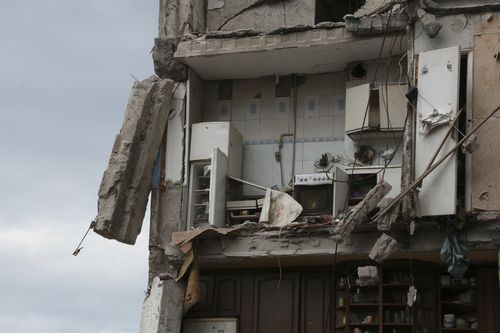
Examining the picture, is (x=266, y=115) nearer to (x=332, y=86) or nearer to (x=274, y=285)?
(x=332, y=86)

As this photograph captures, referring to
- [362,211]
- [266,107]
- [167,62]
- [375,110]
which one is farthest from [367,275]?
[167,62]

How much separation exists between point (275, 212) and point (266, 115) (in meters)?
1.95

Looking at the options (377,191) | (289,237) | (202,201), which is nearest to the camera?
(377,191)

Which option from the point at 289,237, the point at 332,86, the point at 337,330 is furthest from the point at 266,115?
the point at 337,330

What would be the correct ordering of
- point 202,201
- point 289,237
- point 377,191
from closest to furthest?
point 377,191 < point 289,237 < point 202,201

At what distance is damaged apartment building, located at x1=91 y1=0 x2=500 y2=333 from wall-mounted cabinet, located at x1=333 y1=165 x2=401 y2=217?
0.07 ft

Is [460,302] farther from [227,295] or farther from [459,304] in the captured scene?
[227,295]

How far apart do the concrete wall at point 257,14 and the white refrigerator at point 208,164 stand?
6.69ft

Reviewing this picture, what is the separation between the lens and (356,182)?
1524cm

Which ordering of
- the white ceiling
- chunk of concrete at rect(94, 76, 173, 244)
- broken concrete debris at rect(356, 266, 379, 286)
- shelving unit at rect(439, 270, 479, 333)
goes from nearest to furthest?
broken concrete debris at rect(356, 266, 379, 286) < shelving unit at rect(439, 270, 479, 333) < chunk of concrete at rect(94, 76, 173, 244) < the white ceiling

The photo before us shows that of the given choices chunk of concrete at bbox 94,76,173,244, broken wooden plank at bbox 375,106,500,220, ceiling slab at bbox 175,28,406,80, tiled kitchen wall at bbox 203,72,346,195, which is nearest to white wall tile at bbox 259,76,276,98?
tiled kitchen wall at bbox 203,72,346,195

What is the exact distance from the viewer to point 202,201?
15820mm

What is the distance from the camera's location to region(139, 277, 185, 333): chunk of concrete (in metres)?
15.0

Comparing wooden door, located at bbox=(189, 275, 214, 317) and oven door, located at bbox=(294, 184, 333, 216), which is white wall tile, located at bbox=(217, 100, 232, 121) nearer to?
oven door, located at bbox=(294, 184, 333, 216)
